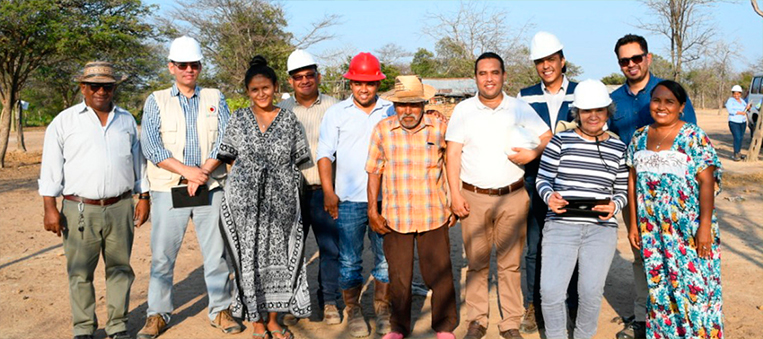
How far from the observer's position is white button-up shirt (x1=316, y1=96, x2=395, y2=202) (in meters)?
4.34

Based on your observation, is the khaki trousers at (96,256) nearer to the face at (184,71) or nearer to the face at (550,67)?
the face at (184,71)

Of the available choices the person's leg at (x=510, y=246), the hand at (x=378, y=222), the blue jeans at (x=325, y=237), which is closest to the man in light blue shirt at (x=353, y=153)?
the blue jeans at (x=325, y=237)

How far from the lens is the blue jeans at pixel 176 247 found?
4250 millimetres

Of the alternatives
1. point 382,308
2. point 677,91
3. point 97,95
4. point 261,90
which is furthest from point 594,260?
point 97,95

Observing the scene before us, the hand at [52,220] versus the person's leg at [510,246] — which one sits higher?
the hand at [52,220]

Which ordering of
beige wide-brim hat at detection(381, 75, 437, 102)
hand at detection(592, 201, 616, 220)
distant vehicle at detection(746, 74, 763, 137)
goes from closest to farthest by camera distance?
1. hand at detection(592, 201, 616, 220)
2. beige wide-brim hat at detection(381, 75, 437, 102)
3. distant vehicle at detection(746, 74, 763, 137)

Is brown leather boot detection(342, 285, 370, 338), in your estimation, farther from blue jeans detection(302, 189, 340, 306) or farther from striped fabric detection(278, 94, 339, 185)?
striped fabric detection(278, 94, 339, 185)

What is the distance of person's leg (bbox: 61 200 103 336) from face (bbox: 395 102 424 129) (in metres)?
2.18

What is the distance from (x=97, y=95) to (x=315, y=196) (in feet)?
5.61

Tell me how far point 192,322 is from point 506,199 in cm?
264

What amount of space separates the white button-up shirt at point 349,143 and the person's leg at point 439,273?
2.24 ft

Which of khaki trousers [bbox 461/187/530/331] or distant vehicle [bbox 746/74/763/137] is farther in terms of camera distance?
distant vehicle [bbox 746/74/763/137]

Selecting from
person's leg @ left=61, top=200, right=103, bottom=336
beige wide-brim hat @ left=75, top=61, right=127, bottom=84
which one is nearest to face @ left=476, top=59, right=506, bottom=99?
beige wide-brim hat @ left=75, top=61, right=127, bottom=84

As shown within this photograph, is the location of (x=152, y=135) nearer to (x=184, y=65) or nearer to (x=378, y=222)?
(x=184, y=65)
